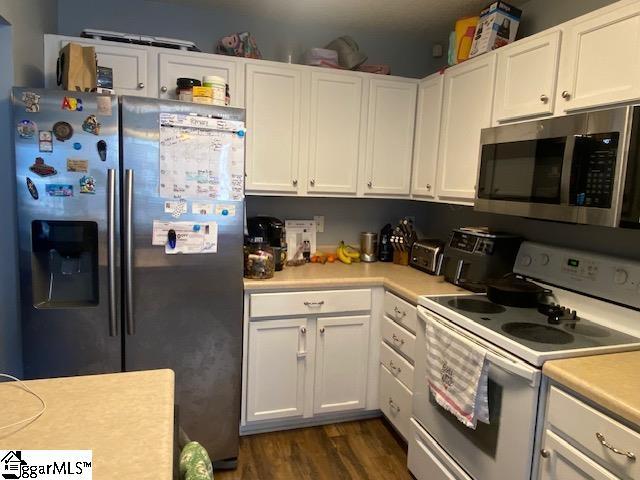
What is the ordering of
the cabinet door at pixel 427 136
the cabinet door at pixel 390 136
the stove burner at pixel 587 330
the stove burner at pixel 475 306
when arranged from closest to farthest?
the stove burner at pixel 587 330 < the stove burner at pixel 475 306 < the cabinet door at pixel 427 136 < the cabinet door at pixel 390 136

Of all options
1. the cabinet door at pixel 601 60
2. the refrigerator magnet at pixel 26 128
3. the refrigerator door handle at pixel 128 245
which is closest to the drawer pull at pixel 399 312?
the cabinet door at pixel 601 60

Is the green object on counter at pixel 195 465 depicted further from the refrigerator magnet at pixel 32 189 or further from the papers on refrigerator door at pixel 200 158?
the refrigerator magnet at pixel 32 189

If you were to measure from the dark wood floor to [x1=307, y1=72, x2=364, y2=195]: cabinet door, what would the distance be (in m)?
1.47

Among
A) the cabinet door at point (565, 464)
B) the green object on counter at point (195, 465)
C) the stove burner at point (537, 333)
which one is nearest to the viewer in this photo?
the green object on counter at point (195, 465)

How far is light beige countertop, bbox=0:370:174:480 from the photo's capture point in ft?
2.65

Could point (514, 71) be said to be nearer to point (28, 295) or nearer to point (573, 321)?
point (573, 321)

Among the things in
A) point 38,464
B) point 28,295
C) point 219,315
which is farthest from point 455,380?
point 28,295

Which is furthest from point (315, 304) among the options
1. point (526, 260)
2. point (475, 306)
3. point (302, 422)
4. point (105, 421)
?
point (105, 421)

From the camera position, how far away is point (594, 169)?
1.53m

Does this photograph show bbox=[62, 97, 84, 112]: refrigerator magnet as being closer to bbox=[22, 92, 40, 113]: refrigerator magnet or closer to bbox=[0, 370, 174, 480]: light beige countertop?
bbox=[22, 92, 40, 113]: refrigerator magnet

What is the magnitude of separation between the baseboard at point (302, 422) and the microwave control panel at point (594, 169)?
A: 1772 mm

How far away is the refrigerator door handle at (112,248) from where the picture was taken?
6.08ft

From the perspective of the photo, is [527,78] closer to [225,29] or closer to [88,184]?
[225,29]

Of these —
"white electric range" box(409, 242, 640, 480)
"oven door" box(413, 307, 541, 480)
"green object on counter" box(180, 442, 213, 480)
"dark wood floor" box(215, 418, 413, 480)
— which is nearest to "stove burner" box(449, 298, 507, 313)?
"white electric range" box(409, 242, 640, 480)
